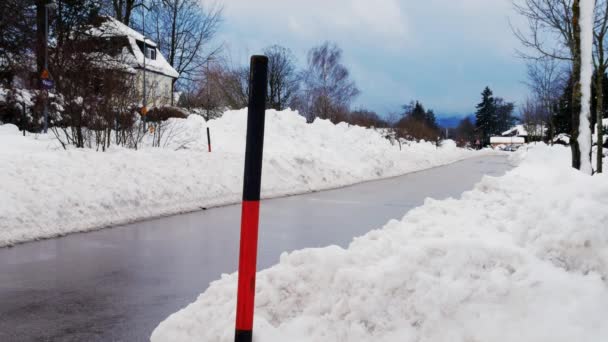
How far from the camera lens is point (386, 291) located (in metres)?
3.42

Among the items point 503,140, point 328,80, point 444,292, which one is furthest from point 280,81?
point 503,140

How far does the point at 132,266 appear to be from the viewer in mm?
5879

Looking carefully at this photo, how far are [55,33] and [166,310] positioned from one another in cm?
3425

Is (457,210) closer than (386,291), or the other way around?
(386,291)

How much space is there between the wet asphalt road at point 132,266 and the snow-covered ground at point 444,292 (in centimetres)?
68

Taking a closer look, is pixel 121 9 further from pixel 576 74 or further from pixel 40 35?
pixel 576 74

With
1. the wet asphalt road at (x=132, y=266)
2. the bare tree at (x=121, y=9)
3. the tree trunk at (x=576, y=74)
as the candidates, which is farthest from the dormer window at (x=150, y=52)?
the tree trunk at (x=576, y=74)

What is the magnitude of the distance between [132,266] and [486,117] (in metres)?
138

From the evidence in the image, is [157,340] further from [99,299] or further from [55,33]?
[55,33]

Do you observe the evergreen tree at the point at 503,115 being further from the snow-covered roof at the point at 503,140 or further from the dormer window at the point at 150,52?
the dormer window at the point at 150,52

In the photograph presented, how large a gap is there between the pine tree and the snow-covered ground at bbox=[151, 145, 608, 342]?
137 meters

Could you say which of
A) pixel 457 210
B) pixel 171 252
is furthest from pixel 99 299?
pixel 457 210

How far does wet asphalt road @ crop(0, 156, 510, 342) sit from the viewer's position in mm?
4059

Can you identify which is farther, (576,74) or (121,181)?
(576,74)
